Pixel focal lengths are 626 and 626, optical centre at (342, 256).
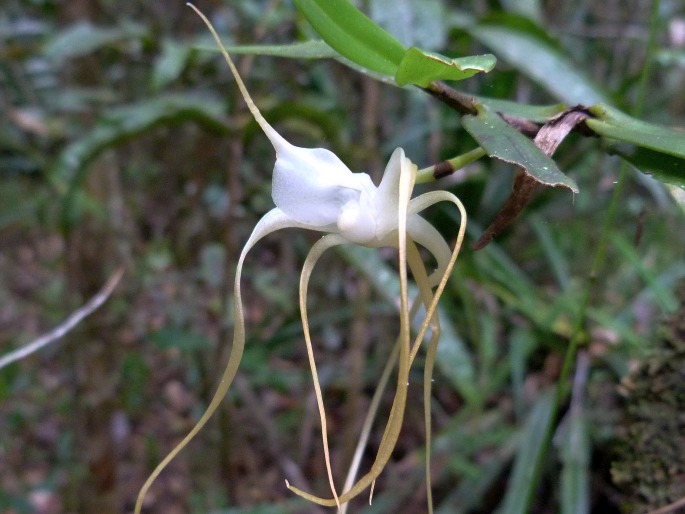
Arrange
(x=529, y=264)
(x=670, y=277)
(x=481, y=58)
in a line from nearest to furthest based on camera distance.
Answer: (x=481, y=58) < (x=670, y=277) < (x=529, y=264)

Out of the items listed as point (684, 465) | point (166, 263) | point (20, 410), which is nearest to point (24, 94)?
point (166, 263)

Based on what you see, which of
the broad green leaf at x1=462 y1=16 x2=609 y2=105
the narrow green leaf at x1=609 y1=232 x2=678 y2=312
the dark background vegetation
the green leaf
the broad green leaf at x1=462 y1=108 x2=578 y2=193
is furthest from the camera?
the dark background vegetation

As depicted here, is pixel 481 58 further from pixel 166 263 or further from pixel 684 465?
pixel 166 263

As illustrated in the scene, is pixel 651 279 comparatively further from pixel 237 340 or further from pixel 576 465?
pixel 237 340

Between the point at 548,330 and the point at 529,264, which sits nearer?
the point at 548,330

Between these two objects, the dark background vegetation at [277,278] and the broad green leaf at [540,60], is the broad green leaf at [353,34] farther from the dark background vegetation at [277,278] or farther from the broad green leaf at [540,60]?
the broad green leaf at [540,60]

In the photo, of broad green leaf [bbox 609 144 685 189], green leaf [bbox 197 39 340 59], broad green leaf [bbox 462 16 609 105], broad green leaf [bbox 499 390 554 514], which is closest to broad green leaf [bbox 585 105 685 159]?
broad green leaf [bbox 609 144 685 189]

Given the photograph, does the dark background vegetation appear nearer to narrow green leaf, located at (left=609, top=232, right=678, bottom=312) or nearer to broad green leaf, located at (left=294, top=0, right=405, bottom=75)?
narrow green leaf, located at (left=609, top=232, right=678, bottom=312)
